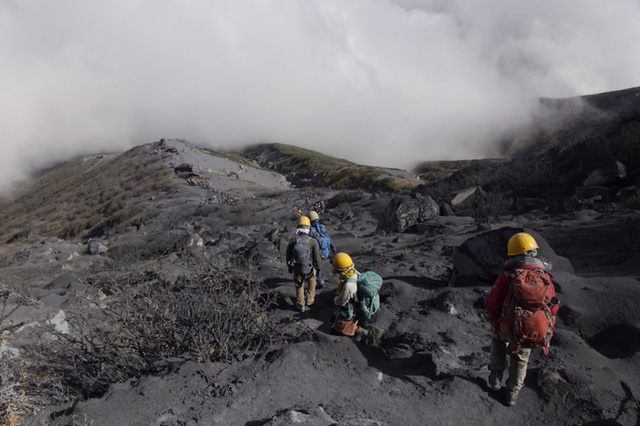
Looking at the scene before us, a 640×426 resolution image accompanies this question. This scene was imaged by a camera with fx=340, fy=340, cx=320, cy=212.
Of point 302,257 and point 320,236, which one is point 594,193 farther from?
point 302,257

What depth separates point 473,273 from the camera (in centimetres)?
563

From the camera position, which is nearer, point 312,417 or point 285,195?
point 312,417

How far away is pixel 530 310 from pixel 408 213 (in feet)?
30.2

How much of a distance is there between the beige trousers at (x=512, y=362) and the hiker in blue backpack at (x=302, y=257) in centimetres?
284

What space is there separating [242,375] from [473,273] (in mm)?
4146

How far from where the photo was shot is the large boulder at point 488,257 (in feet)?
17.3

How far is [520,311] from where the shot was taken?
267 centimetres

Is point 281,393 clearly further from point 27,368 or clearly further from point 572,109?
point 572,109

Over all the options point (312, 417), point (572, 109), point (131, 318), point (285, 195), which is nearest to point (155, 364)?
point (131, 318)

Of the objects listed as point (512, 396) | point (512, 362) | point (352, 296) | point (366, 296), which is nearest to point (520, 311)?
point (512, 362)

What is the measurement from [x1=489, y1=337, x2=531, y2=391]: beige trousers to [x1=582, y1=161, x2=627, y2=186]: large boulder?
10783 mm

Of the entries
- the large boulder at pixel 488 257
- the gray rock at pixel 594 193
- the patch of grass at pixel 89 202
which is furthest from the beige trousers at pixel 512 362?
the patch of grass at pixel 89 202

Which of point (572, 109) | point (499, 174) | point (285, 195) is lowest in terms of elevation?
point (285, 195)

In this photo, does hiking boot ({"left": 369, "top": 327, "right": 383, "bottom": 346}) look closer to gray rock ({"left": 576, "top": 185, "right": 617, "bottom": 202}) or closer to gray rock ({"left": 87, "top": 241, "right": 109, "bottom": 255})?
gray rock ({"left": 576, "top": 185, "right": 617, "bottom": 202})
